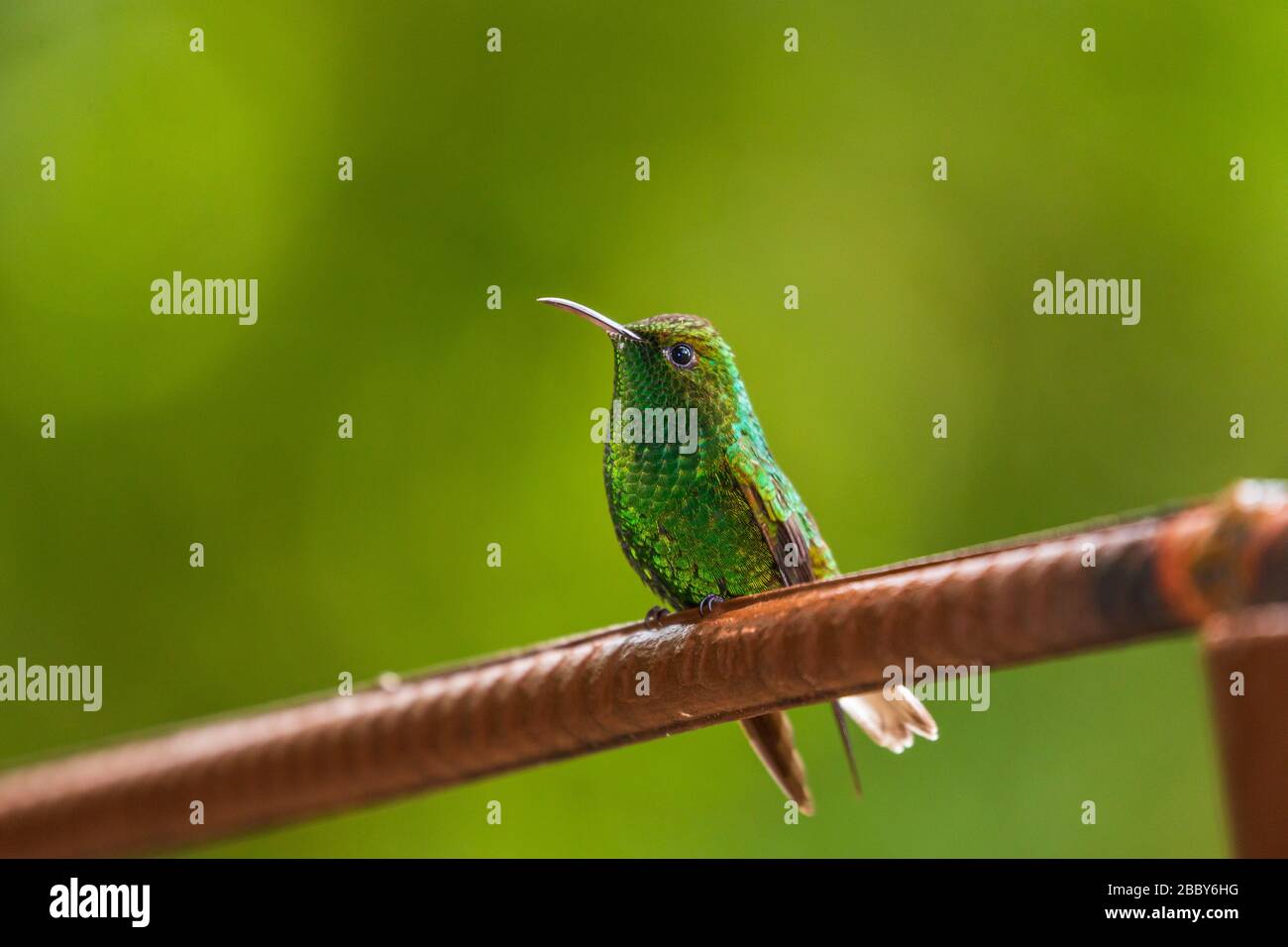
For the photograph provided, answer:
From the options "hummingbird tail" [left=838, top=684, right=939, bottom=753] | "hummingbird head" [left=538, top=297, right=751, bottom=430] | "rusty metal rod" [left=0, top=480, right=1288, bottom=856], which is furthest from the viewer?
"hummingbird head" [left=538, top=297, right=751, bottom=430]

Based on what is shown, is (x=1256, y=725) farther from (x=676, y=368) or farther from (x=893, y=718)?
(x=676, y=368)

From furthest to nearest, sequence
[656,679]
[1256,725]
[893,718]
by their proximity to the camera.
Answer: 1. [893,718]
2. [656,679]
3. [1256,725]

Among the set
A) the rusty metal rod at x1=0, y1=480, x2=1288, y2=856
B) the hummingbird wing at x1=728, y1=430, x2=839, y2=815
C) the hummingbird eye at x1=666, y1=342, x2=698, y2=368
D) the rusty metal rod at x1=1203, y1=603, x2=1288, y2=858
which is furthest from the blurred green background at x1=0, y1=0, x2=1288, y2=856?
the rusty metal rod at x1=1203, y1=603, x2=1288, y2=858

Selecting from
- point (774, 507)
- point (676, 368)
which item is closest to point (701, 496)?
point (774, 507)

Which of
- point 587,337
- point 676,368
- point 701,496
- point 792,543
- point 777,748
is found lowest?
point 777,748

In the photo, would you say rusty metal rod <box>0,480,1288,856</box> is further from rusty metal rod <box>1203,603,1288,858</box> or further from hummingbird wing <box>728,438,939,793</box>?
hummingbird wing <box>728,438,939,793</box>
